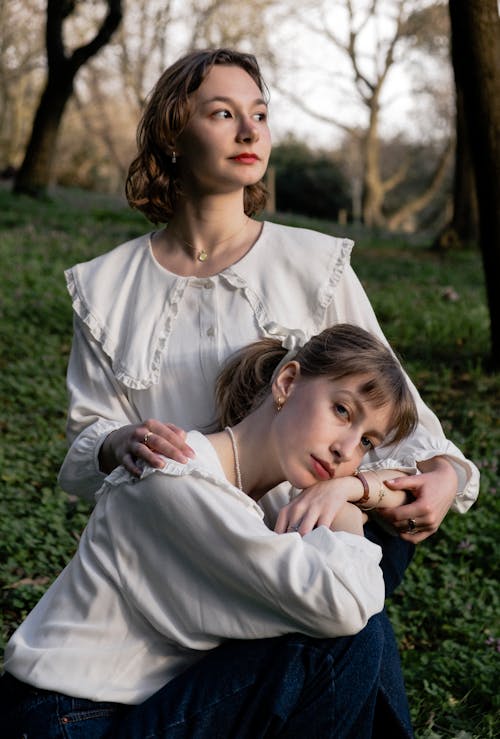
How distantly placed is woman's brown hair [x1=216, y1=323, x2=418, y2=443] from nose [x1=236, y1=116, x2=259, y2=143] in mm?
551

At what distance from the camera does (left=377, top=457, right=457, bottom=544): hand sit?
2.63 m

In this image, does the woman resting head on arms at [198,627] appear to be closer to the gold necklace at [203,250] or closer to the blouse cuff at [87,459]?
the blouse cuff at [87,459]

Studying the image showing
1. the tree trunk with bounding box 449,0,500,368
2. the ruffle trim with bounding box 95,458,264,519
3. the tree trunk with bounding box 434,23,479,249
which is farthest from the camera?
the tree trunk with bounding box 434,23,479,249

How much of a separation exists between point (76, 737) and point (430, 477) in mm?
1144

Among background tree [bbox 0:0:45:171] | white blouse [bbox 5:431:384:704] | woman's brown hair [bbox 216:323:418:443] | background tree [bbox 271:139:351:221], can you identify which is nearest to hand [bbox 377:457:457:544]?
woman's brown hair [bbox 216:323:418:443]

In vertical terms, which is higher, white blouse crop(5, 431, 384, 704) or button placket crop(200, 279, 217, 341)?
button placket crop(200, 279, 217, 341)

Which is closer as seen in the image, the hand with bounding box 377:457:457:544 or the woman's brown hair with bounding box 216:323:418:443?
the woman's brown hair with bounding box 216:323:418:443

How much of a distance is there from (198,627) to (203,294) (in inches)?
41.6

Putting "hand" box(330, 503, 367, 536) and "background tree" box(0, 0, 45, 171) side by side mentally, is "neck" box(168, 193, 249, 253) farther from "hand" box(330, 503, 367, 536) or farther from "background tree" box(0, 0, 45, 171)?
"background tree" box(0, 0, 45, 171)

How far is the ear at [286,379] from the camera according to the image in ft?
8.13

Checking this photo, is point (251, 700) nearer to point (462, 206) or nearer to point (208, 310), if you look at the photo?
point (208, 310)

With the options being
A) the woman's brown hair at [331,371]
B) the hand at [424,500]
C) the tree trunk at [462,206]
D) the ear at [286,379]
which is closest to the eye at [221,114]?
the woman's brown hair at [331,371]

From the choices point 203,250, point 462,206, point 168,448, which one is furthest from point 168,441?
point 462,206

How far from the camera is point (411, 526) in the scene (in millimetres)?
2650
